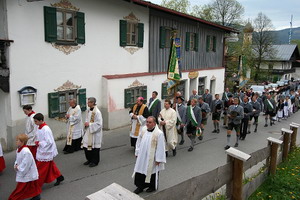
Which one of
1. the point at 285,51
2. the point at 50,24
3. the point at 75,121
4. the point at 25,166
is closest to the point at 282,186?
the point at 25,166

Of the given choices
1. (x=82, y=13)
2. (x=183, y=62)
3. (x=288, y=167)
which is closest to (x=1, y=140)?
(x=82, y=13)

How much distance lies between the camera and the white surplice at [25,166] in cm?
557

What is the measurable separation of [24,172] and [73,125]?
143 inches

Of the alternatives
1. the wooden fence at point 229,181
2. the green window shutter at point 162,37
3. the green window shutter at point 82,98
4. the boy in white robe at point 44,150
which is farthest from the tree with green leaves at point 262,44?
the boy in white robe at point 44,150

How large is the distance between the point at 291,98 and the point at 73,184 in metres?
17.3

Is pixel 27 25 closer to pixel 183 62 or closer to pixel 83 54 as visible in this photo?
pixel 83 54

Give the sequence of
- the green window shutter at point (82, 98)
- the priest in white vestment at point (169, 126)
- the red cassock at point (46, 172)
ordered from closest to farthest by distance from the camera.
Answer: the red cassock at point (46, 172)
the priest in white vestment at point (169, 126)
the green window shutter at point (82, 98)

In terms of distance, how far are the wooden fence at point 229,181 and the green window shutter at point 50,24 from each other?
7.71 metres

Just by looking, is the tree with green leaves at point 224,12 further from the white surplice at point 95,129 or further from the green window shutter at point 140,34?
the white surplice at point 95,129

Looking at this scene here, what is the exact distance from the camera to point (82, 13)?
11281mm

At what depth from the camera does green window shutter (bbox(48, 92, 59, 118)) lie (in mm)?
10406

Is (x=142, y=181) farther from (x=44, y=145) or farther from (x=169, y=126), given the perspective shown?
(x=169, y=126)

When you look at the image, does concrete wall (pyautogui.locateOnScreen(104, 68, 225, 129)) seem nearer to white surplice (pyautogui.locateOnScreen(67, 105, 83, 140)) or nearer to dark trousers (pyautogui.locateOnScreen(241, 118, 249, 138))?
white surplice (pyautogui.locateOnScreen(67, 105, 83, 140))

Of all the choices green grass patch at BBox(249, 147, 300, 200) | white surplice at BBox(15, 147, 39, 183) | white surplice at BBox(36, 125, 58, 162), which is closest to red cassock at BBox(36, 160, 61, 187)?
white surplice at BBox(36, 125, 58, 162)
